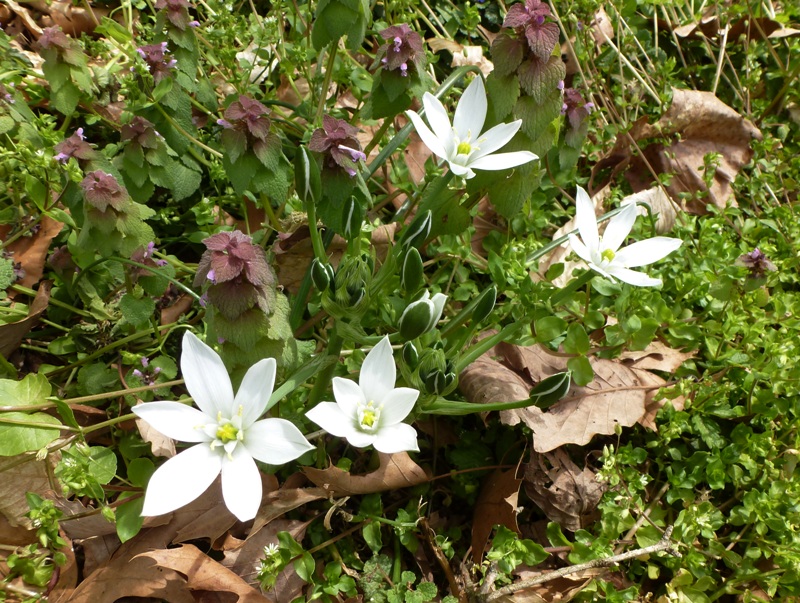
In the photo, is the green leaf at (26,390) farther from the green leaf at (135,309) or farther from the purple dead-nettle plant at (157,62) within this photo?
the purple dead-nettle plant at (157,62)

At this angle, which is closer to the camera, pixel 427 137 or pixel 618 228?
pixel 427 137

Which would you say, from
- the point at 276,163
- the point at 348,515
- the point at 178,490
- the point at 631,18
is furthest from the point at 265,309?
the point at 631,18

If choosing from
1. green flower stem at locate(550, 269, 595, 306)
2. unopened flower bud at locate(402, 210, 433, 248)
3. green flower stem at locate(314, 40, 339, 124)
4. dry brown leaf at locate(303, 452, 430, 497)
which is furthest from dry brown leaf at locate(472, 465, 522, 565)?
green flower stem at locate(314, 40, 339, 124)

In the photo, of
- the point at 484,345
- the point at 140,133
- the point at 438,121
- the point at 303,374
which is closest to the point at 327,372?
the point at 303,374

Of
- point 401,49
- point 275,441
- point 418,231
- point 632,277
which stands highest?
point 401,49

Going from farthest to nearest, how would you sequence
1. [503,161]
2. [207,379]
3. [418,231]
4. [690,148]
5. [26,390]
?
1. [690,148]
2. [26,390]
3. [503,161]
4. [418,231]
5. [207,379]

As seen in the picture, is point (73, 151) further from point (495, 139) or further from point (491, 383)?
point (491, 383)

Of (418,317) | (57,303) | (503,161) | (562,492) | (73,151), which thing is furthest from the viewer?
(57,303)

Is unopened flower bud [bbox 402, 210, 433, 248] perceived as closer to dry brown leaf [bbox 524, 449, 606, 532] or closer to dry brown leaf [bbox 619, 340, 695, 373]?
dry brown leaf [bbox 524, 449, 606, 532]
